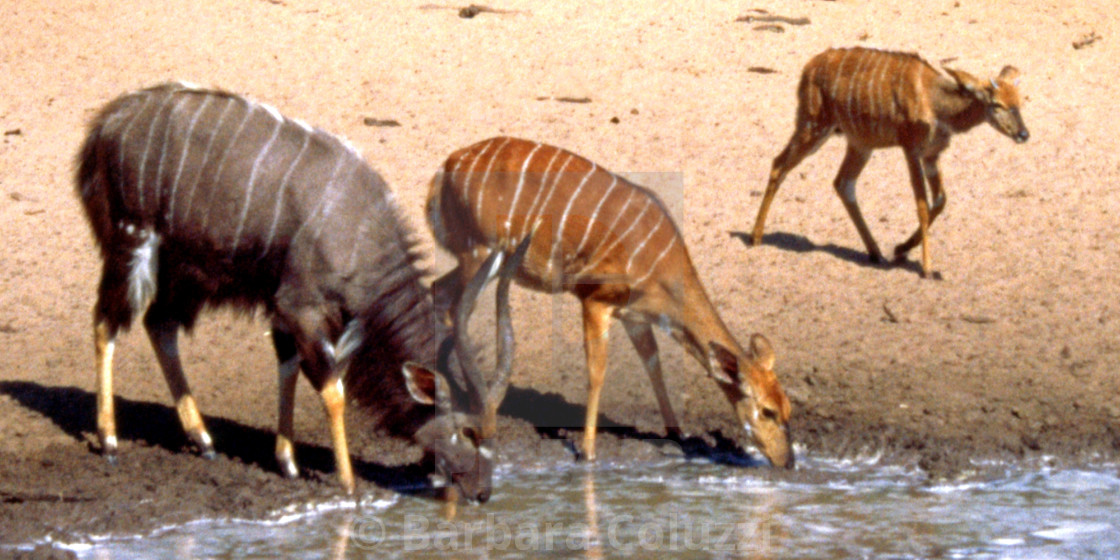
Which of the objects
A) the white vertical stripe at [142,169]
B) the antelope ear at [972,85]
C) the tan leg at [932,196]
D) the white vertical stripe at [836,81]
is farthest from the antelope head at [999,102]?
the white vertical stripe at [142,169]

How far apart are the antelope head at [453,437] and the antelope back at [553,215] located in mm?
1159

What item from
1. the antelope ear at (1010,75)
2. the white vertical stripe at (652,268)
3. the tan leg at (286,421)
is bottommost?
the tan leg at (286,421)

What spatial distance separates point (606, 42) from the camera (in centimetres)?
1284

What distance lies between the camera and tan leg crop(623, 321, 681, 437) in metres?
7.02

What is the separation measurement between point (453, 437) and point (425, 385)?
0.76 ft

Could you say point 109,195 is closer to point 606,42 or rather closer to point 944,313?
point 944,313

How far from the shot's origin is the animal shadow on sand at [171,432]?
21.1ft

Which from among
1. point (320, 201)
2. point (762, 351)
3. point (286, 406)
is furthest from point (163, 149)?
point (762, 351)

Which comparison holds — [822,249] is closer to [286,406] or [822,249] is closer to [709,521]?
[709,521]

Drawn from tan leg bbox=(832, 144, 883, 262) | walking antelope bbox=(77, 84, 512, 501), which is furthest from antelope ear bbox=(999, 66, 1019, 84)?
walking antelope bbox=(77, 84, 512, 501)

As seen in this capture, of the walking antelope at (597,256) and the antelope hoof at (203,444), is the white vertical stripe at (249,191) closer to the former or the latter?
the antelope hoof at (203,444)

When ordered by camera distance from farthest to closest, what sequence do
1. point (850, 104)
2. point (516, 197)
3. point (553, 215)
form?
point (850, 104) < point (516, 197) < point (553, 215)

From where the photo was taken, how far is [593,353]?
22.4 ft

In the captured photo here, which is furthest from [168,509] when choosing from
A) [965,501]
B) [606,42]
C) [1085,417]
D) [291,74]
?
[606,42]
